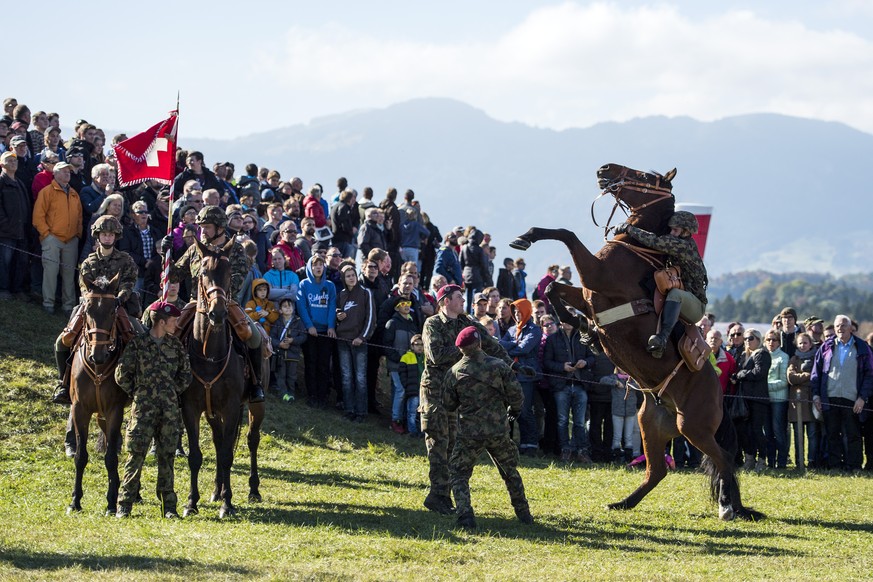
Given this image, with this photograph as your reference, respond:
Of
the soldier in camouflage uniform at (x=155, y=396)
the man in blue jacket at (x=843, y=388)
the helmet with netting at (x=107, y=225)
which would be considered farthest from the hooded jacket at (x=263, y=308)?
the man in blue jacket at (x=843, y=388)

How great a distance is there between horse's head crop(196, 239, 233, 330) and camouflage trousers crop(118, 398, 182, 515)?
38.9 inches

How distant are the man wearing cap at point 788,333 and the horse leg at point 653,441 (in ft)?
20.7

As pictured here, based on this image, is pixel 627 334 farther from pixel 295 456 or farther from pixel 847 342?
pixel 847 342

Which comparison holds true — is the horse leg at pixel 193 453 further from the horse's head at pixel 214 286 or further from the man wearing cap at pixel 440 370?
the man wearing cap at pixel 440 370

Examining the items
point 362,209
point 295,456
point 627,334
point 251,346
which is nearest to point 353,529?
point 251,346

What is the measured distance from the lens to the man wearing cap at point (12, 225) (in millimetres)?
18016

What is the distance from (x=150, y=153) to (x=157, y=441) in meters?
5.08

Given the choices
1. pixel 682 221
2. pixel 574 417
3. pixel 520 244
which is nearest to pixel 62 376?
pixel 520 244

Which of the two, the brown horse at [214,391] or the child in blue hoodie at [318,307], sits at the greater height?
the child in blue hoodie at [318,307]

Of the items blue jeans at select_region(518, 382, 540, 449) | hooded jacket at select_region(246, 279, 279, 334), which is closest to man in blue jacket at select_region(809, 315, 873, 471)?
blue jeans at select_region(518, 382, 540, 449)

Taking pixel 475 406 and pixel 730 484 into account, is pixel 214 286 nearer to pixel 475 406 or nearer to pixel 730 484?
pixel 475 406

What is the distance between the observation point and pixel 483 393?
11398mm

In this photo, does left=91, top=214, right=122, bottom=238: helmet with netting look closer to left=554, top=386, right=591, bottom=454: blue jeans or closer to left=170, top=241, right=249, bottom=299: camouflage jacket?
left=170, top=241, right=249, bottom=299: camouflage jacket

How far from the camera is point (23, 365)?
56.5 ft
